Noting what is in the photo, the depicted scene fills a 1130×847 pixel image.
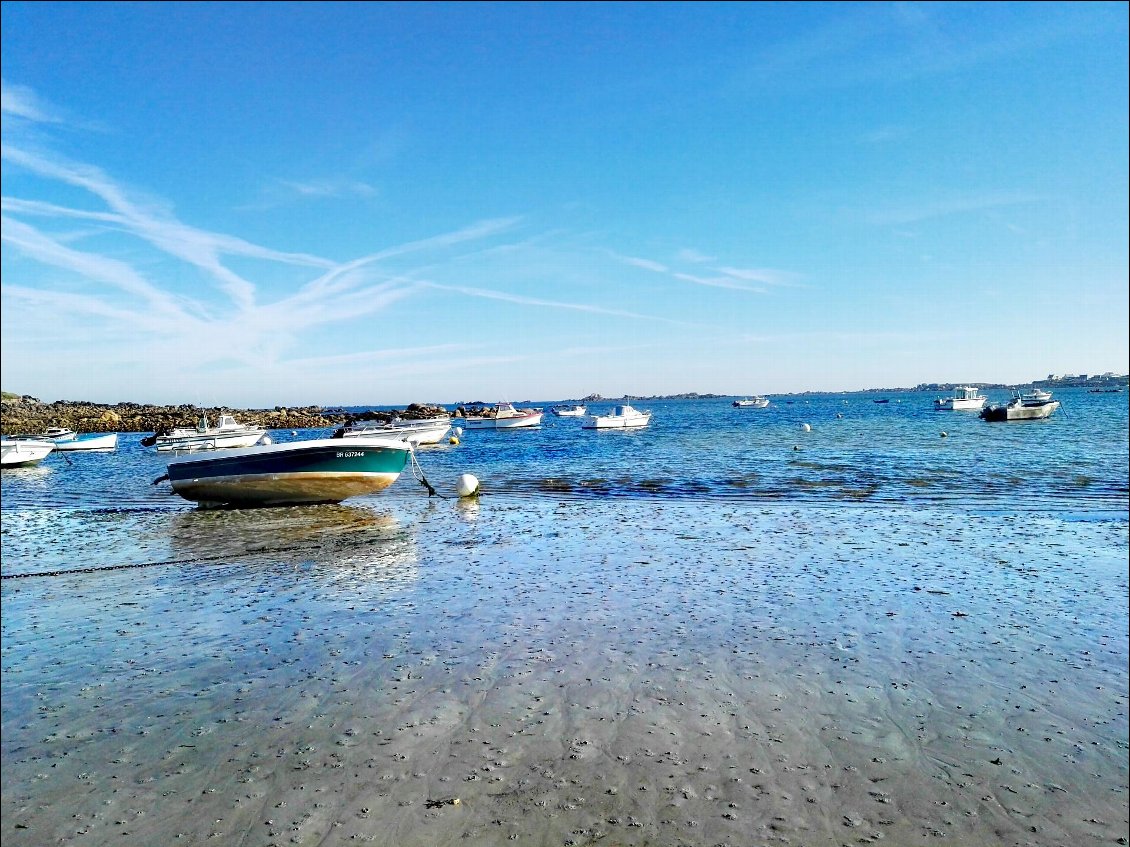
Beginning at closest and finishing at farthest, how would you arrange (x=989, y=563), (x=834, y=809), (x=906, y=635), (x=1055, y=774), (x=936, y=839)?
1. (x=936, y=839)
2. (x=834, y=809)
3. (x=1055, y=774)
4. (x=906, y=635)
5. (x=989, y=563)

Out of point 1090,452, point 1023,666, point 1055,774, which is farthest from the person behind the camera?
point 1090,452

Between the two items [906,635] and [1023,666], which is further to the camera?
[906,635]

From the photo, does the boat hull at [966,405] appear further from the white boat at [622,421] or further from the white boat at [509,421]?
the white boat at [509,421]

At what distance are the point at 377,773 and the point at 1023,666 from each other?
22.1 feet

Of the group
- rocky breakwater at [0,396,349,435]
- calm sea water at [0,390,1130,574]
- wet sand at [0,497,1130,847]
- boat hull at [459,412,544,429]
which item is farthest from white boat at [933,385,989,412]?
wet sand at [0,497,1130,847]

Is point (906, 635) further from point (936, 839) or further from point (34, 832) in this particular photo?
point (34, 832)

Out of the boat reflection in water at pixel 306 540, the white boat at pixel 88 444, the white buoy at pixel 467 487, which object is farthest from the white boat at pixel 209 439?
the white buoy at pixel 467 487

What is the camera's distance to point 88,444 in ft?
183

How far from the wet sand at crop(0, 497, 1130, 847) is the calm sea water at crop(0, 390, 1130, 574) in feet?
20.0

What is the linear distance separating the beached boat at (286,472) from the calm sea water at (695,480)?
0.81m

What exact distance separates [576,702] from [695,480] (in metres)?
22.0

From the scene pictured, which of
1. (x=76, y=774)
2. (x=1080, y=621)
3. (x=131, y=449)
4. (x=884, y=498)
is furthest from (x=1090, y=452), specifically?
(x=131, y=449)

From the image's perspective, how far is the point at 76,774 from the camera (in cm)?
571

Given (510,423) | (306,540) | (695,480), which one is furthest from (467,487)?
(510,423)
